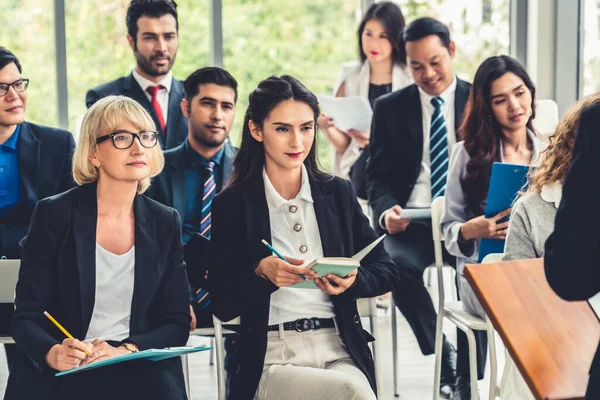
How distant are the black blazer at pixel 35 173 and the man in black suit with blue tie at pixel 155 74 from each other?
0.67 m

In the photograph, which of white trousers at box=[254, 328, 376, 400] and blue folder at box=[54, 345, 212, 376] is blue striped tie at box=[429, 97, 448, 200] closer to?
white trousers at box=[254, 328, 376, 400]

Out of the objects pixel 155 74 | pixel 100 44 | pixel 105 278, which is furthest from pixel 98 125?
pixel 100 44

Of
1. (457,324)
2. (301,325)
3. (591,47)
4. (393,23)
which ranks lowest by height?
(457,324)

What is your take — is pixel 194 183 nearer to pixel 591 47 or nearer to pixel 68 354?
pixel 68 354

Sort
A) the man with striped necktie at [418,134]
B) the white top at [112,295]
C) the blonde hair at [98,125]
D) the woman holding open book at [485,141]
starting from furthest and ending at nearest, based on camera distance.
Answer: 1. the man with striped necktie at [418,134]
2. the woman holding open book at [485,141]
3. the blonde hair at [98,125]
4. the white top at [112,295]

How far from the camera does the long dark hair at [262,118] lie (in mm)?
2986

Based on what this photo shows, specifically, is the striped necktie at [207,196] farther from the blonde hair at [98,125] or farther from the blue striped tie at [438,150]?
the blue striped tie at [438,150]

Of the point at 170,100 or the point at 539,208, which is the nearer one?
the point at 539,208

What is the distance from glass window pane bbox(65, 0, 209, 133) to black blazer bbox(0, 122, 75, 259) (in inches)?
82.7

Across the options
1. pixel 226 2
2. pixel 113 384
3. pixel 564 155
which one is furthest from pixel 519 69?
pixel 226 2

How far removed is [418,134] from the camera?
14.4 ft

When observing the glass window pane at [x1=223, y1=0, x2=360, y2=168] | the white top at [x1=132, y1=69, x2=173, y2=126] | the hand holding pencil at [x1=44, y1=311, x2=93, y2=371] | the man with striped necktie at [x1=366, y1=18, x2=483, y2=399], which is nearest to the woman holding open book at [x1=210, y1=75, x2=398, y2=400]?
the hand holding pencil at [x1=44, y1=311, x2=93, y2=371]

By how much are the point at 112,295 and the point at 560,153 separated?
1.43m

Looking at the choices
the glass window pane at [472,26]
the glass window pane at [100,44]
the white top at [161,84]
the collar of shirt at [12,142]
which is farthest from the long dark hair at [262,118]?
the glass window pane at [472,26]
